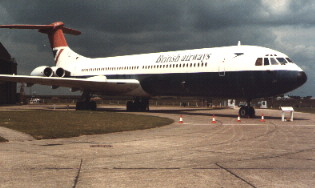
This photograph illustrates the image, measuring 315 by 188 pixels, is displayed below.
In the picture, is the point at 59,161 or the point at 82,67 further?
the point at 82,67

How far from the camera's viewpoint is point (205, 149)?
8797 millimetres

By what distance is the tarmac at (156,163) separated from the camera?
17.9ft

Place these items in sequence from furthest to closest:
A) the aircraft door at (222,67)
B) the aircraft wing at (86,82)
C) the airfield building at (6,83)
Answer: the airfield building at (6,83), the aircraft wing at (86,82), the aircraft door at (222,67)

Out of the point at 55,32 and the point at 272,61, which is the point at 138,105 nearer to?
the point at 55,32

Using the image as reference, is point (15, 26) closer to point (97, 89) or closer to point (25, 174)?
point (97, 89)

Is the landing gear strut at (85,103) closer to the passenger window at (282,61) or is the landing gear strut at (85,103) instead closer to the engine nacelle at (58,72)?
the engine nacelle at (58,72)

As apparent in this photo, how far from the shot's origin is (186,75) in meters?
23.7

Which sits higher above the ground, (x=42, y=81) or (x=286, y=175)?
(x=42, y=81)

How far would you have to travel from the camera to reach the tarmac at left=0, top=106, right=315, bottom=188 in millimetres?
5465

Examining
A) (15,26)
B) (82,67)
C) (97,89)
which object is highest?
(15,26)

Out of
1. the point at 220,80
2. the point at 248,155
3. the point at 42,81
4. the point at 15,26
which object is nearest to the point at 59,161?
the point at 248,155

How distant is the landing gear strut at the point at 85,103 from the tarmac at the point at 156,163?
20511 millimetres

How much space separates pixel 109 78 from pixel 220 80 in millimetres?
12448

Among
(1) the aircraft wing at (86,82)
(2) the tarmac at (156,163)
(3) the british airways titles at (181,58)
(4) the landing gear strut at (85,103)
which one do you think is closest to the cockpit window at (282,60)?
(3) the british airways titles at (181,58)
